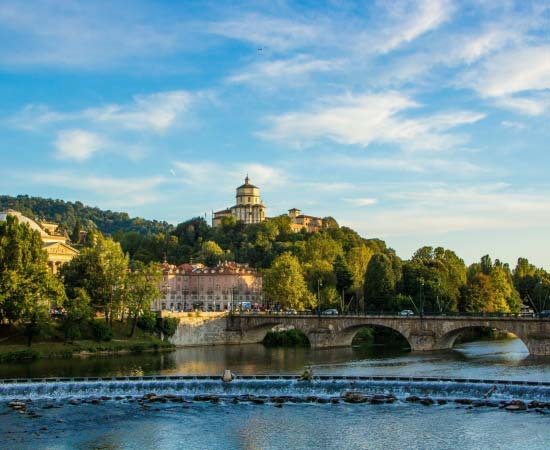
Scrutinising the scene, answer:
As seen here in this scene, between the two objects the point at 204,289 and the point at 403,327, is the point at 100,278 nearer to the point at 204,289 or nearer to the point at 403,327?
the point at 403,327

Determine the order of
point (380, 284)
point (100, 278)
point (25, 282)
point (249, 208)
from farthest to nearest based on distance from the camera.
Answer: point (249, 208), point (380, 284), point (100, 278), point (25, 282)

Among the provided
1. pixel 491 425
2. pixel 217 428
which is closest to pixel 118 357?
pixel 217 428

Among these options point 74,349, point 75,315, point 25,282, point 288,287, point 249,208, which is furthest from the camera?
point 249,208

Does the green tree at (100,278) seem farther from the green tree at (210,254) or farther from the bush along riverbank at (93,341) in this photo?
the green tree at (210,254)

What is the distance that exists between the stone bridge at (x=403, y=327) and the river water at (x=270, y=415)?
7351 millimetres

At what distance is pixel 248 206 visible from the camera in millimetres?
193875

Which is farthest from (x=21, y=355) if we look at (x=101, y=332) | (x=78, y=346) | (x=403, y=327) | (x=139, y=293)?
(x=403, y=327)

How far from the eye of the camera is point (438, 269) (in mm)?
110812

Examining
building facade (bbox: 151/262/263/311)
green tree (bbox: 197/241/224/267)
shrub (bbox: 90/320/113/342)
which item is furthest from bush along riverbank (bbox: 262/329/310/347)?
green tree (bbox: 197/241/224/267)

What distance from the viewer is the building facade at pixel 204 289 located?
12249 centimetres

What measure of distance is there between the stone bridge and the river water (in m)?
7.35

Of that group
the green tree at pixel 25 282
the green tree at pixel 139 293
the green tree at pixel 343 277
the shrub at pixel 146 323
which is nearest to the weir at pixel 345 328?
the shrub at pixel 146 323

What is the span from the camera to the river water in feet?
123

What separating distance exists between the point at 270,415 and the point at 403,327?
132ft
